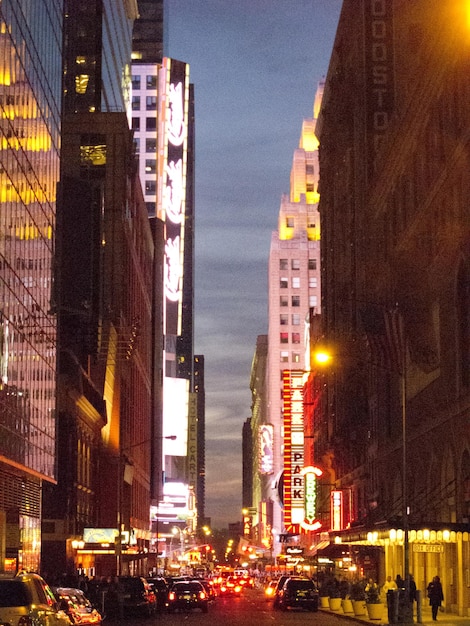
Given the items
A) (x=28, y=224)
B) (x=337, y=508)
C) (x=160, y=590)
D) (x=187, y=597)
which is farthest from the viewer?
(x=337, y=508)

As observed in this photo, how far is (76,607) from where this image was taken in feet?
97.8

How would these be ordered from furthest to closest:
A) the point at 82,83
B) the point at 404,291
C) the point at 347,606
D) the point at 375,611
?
1. the point at 82,83
2. the point at 404,291
3. the point at 347,606
4. the point at 375,611

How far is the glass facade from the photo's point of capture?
143ft

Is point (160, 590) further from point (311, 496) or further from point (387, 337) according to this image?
point (311, 496)

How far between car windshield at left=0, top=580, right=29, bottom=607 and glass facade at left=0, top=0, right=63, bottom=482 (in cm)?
2213

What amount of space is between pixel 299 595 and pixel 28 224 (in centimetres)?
2366

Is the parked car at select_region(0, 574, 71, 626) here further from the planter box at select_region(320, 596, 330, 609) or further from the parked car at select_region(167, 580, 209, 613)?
the planter box at select_region(320, 596, 330, 609)

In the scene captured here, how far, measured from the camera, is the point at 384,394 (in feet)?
229

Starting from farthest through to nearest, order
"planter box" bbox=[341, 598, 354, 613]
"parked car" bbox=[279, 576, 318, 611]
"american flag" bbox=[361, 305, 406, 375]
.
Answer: "parked car" bbox=[279, 576, 318, 611] → "planter box" bbox=[341, 598, 354, 613] → "american flag" bbox=[361, 305, 406, 375]

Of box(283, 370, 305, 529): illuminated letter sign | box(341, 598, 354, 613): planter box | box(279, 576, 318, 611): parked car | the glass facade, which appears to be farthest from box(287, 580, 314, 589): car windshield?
box(283, 370, 305, 529): illuminated letter sign

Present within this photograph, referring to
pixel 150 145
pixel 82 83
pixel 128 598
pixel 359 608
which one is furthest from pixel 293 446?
pixel 128 598

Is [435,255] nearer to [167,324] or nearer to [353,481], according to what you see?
[353,481]

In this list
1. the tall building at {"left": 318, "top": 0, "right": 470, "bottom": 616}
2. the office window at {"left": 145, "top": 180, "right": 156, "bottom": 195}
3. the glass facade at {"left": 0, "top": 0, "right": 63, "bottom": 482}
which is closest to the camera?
the glass facade at {"left": 0, "top": 0, "right": 63, "bottom": 482}

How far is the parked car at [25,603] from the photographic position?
20156 millimetres
